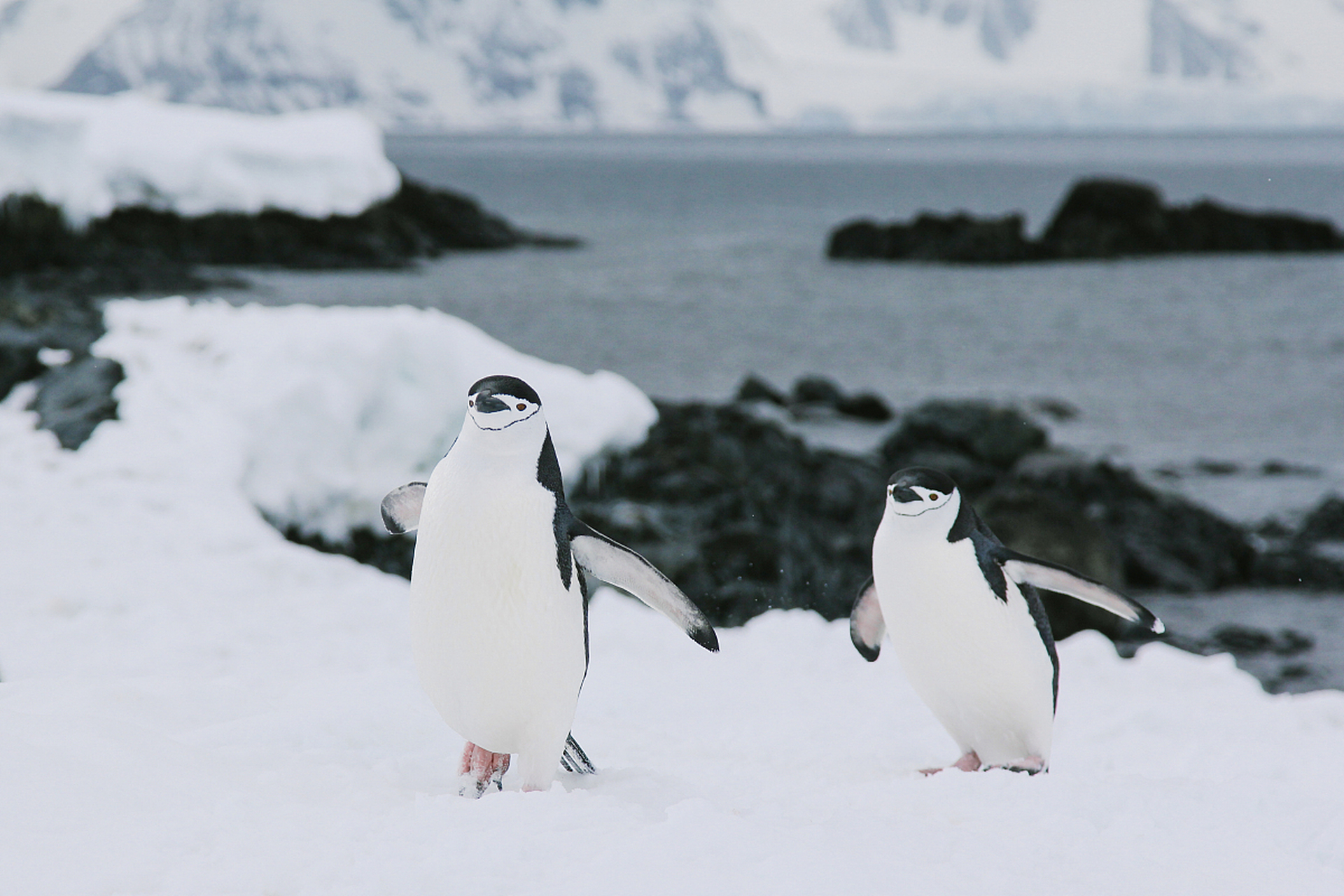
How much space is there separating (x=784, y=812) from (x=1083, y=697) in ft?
9.16

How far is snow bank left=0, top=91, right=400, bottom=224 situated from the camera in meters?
18.3

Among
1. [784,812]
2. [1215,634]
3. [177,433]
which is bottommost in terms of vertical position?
[1215,634]

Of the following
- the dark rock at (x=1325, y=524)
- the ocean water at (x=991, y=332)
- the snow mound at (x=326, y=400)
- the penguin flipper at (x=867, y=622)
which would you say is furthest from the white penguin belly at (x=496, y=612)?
the dark rock at (x=1325, y=524)

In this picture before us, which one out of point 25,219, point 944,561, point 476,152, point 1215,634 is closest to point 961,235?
point 25,219

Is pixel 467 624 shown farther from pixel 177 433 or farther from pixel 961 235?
pixel 961 235

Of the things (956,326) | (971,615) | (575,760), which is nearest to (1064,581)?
(971,615)

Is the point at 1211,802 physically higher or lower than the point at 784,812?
lower

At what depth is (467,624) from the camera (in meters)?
2.74

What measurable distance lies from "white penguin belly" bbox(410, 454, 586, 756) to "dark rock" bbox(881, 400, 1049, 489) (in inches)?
372

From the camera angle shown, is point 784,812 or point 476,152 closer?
point 784,812

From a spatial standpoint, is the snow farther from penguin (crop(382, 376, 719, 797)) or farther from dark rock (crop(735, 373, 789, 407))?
dark rock (crop(735, 373, 789, 407))

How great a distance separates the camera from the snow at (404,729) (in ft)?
7.08

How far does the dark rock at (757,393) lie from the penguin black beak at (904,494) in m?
12.1

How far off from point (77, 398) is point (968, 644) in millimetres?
6224
